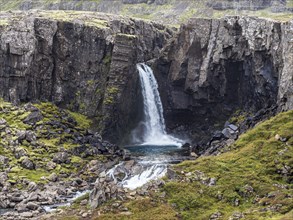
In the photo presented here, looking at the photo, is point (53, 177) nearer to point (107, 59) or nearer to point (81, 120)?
point (81, 120)

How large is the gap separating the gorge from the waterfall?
27cm

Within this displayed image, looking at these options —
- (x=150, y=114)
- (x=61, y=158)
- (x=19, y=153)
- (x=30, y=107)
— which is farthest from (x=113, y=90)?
(x=19, y=153)

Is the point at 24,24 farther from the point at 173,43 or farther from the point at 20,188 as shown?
the point at 20,188

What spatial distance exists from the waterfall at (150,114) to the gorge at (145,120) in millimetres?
265

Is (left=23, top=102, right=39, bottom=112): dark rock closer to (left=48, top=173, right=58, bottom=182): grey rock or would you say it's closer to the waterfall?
(left=48, top=173, right=58, bottom=182): grey rock

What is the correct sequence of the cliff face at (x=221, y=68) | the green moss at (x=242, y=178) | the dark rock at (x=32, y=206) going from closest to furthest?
the green moss at (x=242, y=178)
the dark rock at (x=32, y=206)
the cliff face at (x=221, y=68)

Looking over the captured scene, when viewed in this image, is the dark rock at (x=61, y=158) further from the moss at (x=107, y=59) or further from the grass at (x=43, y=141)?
the moss at (x=107, y=59)

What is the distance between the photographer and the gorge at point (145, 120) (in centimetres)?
5853

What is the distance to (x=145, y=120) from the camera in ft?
388

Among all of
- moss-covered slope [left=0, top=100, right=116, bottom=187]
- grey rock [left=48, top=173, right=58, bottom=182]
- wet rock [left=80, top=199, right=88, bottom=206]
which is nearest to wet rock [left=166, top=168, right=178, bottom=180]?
wet rock [left=80, top=199, right=88, bottom=206]

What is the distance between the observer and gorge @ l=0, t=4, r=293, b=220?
192ft

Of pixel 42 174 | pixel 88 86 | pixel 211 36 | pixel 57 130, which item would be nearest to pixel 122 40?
pixel 88 86

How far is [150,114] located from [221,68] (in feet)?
75.0

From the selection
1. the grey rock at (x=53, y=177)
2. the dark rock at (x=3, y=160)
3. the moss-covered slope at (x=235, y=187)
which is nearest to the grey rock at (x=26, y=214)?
the moss-covered slope at (x=235, y=187)
